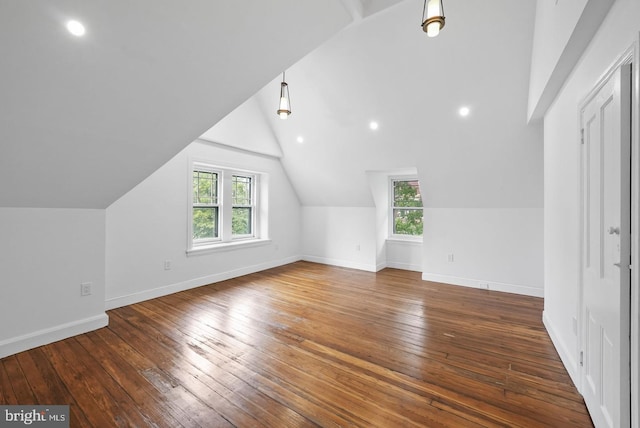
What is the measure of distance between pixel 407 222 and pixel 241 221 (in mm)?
3369

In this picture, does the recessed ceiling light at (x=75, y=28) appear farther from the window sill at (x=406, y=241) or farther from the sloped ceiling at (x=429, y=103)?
the window sill at (x=406, y=241)

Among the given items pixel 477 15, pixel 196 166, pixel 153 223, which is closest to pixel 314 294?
pixel 153 223

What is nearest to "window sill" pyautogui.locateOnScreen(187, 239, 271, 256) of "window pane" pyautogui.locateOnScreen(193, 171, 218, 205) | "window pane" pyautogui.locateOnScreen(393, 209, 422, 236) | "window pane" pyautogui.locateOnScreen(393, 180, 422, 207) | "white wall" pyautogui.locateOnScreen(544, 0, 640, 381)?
"window pane" pyautogui.locateOnScreen(193, 171, 218, 205)

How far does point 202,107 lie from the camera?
7.66 feet

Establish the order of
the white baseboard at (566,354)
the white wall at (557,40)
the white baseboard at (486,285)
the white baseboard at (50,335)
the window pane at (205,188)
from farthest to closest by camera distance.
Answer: the window pane at (205,188) < the white baseboard at (486,285) < the white baseboard at (50,335) < the white baseboard at (566,354) < the white wall at (557,40)

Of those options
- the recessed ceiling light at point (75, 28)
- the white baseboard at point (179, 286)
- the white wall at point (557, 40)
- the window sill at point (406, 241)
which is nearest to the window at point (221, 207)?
the white baseboard at point (179, 286)

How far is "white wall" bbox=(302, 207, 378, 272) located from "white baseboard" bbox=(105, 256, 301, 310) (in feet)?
3.41

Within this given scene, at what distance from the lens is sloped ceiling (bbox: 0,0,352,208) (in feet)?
4.87

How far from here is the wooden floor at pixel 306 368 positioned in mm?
1606

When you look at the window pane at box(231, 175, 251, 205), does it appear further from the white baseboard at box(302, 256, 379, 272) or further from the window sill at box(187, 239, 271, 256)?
the white baseboard at box(302, 256, 379, 272)

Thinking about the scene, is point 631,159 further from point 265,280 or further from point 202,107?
point 265,280

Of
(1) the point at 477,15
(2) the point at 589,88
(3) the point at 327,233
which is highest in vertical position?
(1) the point at 477,15

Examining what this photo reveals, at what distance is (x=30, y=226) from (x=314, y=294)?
3109mm

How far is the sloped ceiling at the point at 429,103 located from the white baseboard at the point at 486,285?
1.20 m
